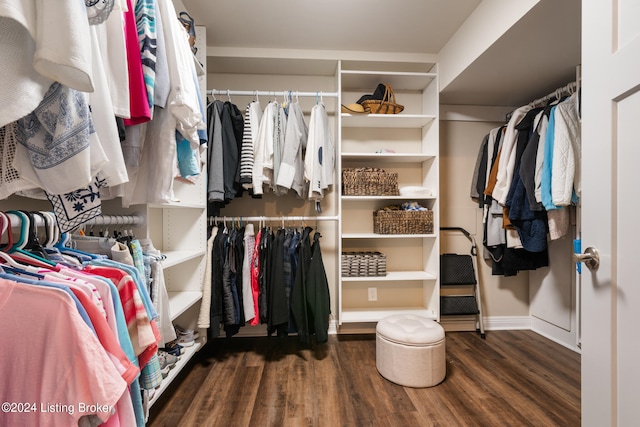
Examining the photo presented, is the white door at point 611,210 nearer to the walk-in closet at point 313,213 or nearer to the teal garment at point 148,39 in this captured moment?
the walk-in closet at point 313,213

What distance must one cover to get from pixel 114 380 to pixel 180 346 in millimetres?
1298

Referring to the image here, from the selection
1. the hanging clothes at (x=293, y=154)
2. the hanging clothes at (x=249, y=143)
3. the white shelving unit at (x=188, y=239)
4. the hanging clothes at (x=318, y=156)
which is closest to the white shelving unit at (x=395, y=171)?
the hanging clothes at (x=318, y=156)

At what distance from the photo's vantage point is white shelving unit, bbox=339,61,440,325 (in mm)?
2369

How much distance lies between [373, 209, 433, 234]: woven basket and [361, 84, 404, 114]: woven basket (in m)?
0.78

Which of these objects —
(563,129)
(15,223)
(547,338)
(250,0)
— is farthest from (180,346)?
(547,338)

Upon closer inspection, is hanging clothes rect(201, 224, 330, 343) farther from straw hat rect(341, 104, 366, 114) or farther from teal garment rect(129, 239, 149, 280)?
straw hat rect(341, 104, 366, 114)

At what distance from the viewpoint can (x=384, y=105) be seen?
87.3 inches

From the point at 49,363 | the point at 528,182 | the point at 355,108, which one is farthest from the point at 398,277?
the point at 49,363

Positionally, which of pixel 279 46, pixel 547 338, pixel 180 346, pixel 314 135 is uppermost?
pixel 279 46

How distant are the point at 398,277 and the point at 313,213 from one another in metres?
0.87

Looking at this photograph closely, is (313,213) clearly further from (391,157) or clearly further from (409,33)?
(409,33)

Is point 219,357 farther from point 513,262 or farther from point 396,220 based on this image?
point 513,262

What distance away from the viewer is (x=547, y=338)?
7.88 feet

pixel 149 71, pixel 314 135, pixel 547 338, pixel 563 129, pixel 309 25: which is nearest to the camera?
pixel 149 71
